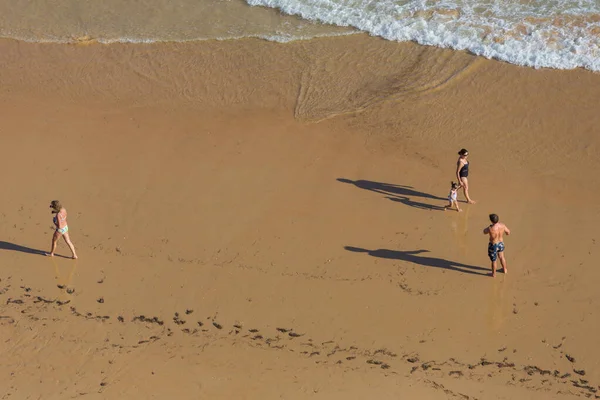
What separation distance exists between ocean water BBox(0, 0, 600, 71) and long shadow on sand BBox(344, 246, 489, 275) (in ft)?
19.6

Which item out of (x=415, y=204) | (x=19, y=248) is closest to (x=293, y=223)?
(x=415, y=204)

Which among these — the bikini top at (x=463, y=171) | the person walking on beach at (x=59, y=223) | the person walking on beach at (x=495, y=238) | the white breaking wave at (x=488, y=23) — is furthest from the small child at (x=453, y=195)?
the person walking on beach at (x=59, y=223)

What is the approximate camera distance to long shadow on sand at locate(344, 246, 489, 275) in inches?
463

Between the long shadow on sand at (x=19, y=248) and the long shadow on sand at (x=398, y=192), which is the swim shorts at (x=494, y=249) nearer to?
the long shadow on sand at (x=398, y=192)

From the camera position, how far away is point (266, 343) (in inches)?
422

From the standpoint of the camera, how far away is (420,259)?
11930 millimetres

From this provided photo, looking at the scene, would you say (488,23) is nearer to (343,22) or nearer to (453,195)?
(343,22)

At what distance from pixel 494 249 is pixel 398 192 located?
2378 millimetres

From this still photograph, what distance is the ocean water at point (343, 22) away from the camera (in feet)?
53.3

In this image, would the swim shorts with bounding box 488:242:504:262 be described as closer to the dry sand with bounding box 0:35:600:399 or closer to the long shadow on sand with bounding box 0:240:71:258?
the dry sand with bounding box 0:35:600:399

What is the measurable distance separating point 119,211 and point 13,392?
373 cm

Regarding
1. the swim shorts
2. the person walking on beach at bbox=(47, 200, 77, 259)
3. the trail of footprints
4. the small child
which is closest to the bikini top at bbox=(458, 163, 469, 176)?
the small child

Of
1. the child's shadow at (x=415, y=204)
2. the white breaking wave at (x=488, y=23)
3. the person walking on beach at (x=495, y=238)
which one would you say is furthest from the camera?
the white breaking wave at (x=488, y=23)

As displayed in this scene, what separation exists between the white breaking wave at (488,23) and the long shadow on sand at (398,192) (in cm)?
461
